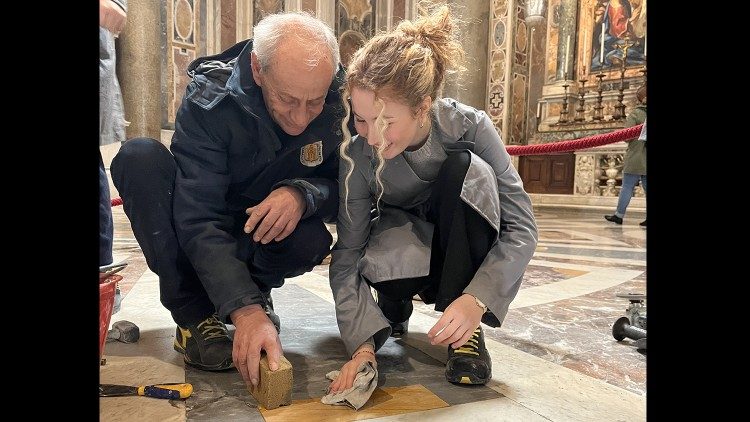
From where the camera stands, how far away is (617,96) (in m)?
9.49

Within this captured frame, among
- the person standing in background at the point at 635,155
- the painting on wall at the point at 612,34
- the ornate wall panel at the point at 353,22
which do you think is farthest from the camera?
the ornate wall panel at the point at 353,22

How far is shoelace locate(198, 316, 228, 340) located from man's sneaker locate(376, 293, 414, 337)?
0.50 m

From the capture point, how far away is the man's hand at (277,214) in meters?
1.37

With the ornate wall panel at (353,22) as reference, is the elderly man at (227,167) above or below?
below

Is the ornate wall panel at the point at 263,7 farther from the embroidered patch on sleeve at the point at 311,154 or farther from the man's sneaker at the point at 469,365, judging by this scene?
the man's sneaker at the point at 469,365

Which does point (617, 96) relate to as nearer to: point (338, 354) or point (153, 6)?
point (153, 6)

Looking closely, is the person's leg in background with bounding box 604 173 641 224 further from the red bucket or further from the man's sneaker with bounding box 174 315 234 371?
the red bucket

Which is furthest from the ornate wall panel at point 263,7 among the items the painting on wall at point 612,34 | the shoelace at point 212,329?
the shoelace at point 212,329

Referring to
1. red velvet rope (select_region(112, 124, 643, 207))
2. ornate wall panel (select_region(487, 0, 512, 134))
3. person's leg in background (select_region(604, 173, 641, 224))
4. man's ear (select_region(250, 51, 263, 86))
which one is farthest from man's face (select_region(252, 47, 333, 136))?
ornate wall panel (select_region(487, 0, 512, 134))

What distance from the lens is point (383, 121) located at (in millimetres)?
1272

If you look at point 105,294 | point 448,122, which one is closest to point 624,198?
point 448,122

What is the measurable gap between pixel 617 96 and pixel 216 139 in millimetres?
9489

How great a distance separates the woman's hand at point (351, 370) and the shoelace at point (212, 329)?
15.1 inches
